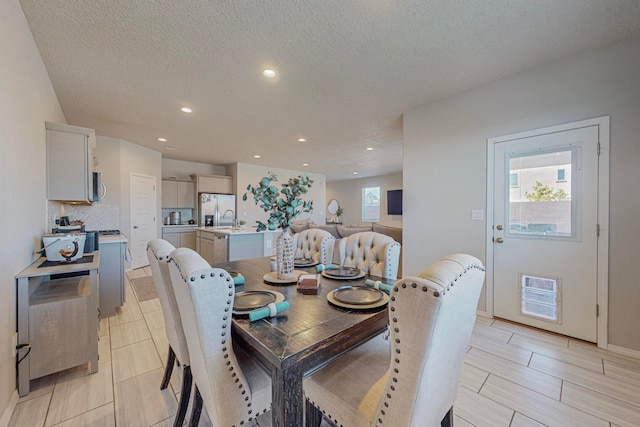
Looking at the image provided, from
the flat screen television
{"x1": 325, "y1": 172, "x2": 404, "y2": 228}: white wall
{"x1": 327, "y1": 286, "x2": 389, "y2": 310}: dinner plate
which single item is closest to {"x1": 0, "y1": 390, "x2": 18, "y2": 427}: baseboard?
{"x1": 327, "y1": 286, "x2": 389, "y2": 310}: dinner plate

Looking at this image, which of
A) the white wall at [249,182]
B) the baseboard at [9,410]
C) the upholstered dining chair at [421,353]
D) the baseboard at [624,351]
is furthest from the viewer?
the white wall at [249,182]

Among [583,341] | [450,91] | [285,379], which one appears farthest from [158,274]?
[583,341]

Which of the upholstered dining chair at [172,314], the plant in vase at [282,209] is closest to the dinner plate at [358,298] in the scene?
the plant in vase at [282,209]

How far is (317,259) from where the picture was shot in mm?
2373

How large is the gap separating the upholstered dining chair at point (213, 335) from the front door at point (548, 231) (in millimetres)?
2781

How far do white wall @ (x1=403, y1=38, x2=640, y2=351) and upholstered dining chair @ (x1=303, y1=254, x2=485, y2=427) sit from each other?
2.23 metres

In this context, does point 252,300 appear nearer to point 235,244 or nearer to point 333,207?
point 235,244

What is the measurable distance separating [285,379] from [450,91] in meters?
3.24

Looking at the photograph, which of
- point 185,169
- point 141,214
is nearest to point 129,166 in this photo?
point 141,214

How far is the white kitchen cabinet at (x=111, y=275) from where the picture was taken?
109 inches

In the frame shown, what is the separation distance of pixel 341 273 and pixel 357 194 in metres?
8.31

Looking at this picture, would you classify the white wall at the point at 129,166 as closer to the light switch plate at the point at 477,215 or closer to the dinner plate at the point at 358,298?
the dinner plate at the point at 358,298

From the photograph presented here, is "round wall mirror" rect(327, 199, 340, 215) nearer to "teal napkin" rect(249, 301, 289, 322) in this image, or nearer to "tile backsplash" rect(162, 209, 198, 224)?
"tile backsplash" rect(162, 209, 198, 224)

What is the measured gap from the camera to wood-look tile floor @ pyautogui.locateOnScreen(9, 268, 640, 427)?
1447mm
